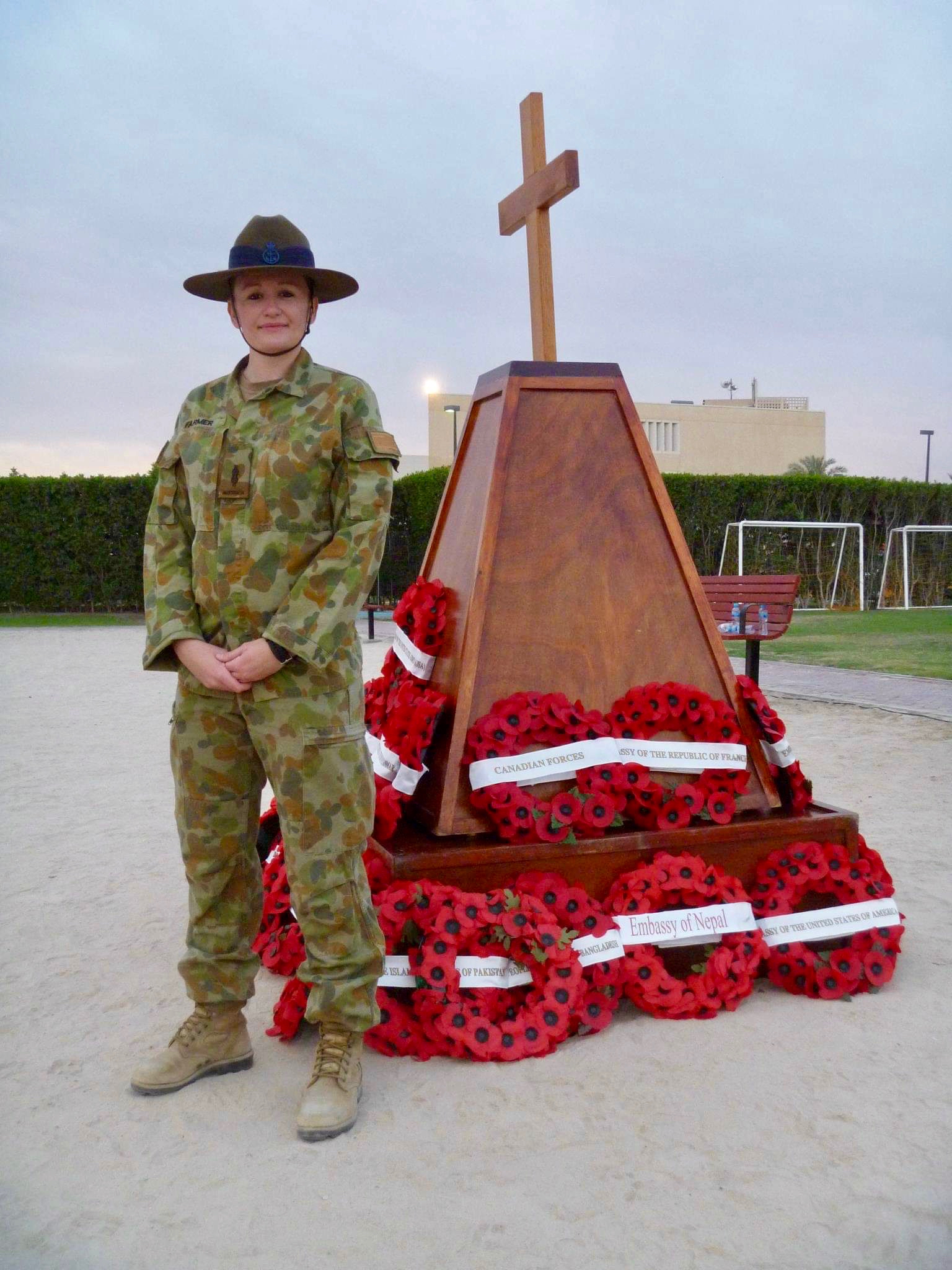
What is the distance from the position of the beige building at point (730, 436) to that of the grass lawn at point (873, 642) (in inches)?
1254

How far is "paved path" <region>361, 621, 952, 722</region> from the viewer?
310 inches

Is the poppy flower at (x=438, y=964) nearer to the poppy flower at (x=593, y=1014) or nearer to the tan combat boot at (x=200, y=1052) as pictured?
the poppy flower at (x=593, y=1014)

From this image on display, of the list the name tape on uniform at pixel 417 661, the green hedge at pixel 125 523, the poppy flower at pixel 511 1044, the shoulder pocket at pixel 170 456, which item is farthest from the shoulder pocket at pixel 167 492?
the green hedge at pixel 125 523

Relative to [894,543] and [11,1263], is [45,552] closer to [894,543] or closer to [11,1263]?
[894,543]

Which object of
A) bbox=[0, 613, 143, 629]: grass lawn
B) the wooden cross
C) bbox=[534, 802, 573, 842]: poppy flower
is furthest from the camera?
bbox=[0, 613, 143, 629]: grass lawn

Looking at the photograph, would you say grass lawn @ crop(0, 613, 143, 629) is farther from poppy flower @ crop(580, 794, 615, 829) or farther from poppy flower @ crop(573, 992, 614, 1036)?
poppy flower @ crop(573, 992, 614, 1036)

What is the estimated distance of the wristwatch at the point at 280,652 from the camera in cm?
221

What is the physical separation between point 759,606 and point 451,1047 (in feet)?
15.9

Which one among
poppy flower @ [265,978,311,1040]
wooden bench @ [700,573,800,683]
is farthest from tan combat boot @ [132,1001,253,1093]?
wooden bench @ [700,573,800,683]

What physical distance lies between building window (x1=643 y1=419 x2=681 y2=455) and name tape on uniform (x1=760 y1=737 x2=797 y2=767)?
48.4m

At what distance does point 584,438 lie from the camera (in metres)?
3.21

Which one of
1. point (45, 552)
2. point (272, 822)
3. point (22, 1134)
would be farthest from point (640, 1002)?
point (45, 552)

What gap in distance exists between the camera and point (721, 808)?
3039 millimetres

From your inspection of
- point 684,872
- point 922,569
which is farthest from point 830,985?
point 922,569
